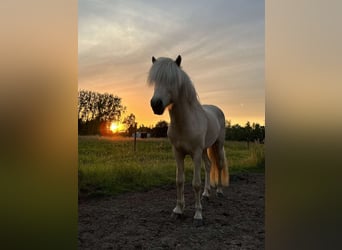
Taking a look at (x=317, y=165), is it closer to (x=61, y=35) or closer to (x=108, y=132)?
(x=61, y=35)

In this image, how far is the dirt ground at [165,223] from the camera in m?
2.13

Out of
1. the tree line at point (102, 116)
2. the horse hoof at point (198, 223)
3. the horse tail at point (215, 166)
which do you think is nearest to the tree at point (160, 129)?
the tree line at point (102, 116)

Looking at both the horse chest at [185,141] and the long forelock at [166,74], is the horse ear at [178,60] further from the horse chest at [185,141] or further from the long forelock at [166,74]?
the horse chest at [185,141]

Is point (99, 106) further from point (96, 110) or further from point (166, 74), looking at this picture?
point (166, 74)

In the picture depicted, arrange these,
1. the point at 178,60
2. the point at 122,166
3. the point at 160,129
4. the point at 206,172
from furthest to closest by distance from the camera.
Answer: the point at 122,166, the point at 206,172, the point at 160,129, the point at 178,60

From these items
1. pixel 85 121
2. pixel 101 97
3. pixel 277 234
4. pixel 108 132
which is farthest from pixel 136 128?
pixel 277 234

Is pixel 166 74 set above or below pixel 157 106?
above

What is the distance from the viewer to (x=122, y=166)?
3.74m

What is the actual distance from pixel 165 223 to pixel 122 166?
4.42 ft

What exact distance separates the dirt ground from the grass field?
0.69 feet

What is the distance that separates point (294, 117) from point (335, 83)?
0.12 meters

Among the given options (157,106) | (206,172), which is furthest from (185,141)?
(206,172)

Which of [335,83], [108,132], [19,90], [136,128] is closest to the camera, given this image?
[19,90]

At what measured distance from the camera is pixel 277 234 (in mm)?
776
